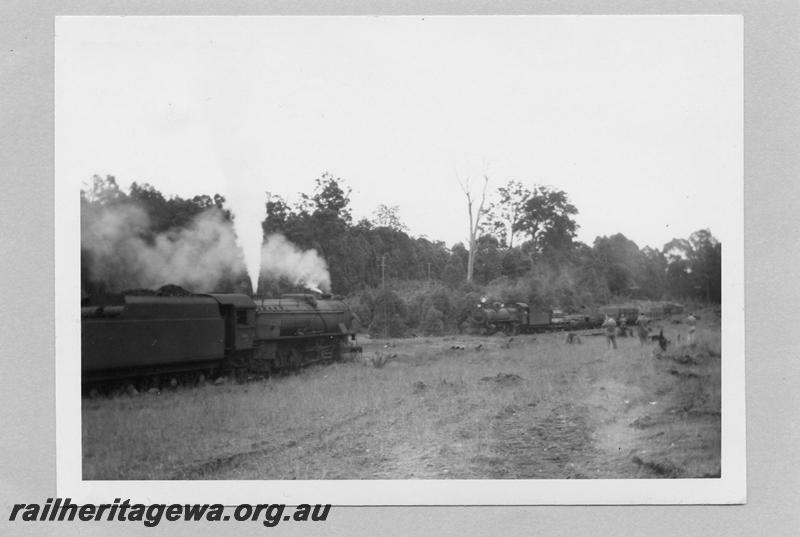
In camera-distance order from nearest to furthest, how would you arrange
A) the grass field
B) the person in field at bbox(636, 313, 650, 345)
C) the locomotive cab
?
the grass field < the person in field at bbox(636, 313, 650, 345) < the locomotive cab

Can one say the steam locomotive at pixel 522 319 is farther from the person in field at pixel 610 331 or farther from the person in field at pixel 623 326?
the person in field at pixel 623 326

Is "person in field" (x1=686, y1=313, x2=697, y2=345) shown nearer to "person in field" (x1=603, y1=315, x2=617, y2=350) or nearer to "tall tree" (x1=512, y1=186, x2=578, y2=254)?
"person in field" (x1=603, y1=315, x2=617, y2=350)

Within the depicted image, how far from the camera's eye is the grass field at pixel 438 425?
5.35 meters

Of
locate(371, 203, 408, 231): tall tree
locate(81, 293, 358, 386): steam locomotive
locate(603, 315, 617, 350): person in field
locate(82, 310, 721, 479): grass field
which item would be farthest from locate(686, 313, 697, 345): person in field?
locate(81, 293, 358, 386): steam locomotive

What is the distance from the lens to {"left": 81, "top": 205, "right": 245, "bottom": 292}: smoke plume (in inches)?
215

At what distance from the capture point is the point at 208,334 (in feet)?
20.3

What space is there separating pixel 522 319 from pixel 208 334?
11.8 ft

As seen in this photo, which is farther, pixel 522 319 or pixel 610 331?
pixel 522 319

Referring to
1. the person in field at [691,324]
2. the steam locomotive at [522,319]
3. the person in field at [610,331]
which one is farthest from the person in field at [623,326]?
the person in field at [691,324]

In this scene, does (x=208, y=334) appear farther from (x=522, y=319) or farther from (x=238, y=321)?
(x=522, y=319)

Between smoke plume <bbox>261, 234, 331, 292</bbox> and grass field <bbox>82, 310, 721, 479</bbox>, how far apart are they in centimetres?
112

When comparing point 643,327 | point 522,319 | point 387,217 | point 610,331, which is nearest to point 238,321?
point 387,217

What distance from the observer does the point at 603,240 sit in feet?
19.8

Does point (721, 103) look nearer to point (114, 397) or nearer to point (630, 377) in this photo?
point (630, 377)
